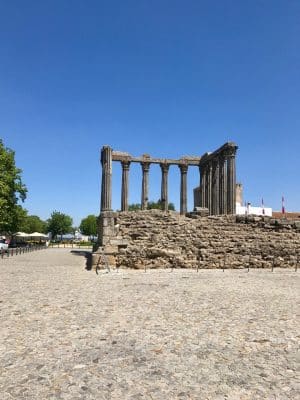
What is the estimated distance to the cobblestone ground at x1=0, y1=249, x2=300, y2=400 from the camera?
4.39 m

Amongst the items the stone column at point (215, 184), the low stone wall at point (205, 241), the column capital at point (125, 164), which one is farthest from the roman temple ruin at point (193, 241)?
the column capital at point (125, 164)

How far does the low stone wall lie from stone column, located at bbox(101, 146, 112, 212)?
39.0 feet

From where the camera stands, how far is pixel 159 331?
6859mm

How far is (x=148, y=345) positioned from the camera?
237 inches

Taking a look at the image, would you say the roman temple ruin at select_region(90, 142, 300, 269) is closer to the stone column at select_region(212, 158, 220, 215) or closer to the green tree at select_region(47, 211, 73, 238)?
the stone column at select_region(212, 158, 220, 215)

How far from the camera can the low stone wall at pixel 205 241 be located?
19.9 metres

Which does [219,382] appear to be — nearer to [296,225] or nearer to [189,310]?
[189,310]

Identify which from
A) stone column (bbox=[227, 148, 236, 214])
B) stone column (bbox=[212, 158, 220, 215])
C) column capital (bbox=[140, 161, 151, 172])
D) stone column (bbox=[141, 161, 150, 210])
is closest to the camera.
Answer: stone column (bbox=[227, 148, 236, 214])

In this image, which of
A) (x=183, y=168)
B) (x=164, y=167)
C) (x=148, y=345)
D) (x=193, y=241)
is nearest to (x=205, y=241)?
(x=193, y=241)

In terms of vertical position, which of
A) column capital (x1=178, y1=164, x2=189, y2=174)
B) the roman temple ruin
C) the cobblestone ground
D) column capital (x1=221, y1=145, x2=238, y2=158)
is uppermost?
column capital (x1=178, y1=164, x2=189, y2=174)

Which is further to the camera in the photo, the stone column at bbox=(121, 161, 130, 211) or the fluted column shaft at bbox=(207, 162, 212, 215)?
the stone column at bbox=(121, 161, 130, 211)

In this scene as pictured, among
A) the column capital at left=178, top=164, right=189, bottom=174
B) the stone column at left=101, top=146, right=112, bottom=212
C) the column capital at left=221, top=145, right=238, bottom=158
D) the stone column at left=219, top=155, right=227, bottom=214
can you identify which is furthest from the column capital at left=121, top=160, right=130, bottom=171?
the column capital at left=221, top=145, right=238, bottom=158

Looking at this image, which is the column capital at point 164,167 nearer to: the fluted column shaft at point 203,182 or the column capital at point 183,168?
the column capital at point 183,168

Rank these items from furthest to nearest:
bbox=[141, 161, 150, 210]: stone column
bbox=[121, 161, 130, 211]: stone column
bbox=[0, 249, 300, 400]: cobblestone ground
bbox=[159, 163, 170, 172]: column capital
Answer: bbox=[159, 163, 170, 172]: column capital → bbox=[141, 161, 150, 210]: stone column → bbox=[121, 161, 130, 211]: stone column → bbox=[0, 249, 300, 400]: cobblestone ground
